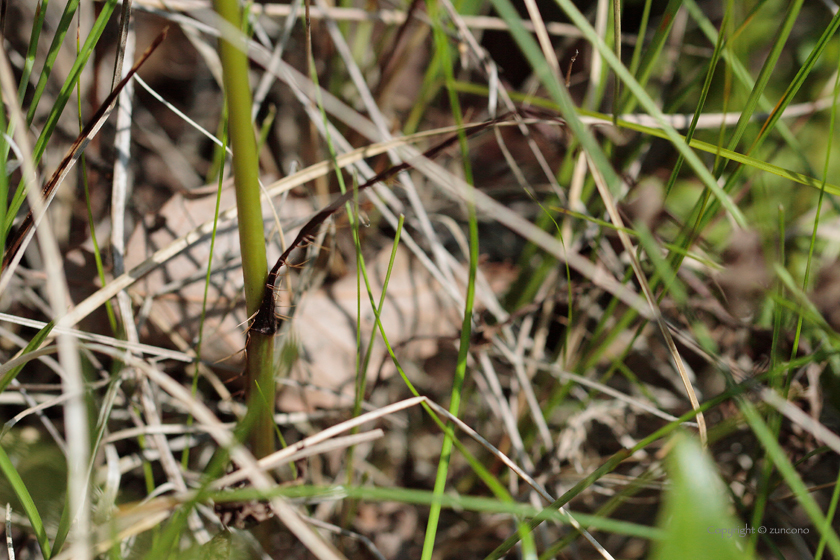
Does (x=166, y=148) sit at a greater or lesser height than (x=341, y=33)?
lesser

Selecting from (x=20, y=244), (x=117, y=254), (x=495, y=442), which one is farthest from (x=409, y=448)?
(x=20, y=244)

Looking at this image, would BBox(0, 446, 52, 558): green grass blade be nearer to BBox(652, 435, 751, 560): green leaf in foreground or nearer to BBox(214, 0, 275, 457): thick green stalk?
BBox(214, 0, 275, 457): thick green stalk

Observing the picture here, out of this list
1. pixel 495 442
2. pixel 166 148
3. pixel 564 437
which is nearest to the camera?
pixel 564 437

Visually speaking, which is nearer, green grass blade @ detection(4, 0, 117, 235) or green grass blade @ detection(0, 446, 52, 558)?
green grass blade @ detection(0, 446, 52, 558)

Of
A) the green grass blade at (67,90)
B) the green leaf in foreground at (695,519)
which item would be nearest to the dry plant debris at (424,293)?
the green grass blade at (67,90)

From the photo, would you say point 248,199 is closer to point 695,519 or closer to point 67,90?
point 67,90

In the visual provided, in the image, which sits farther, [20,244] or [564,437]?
[564,437]

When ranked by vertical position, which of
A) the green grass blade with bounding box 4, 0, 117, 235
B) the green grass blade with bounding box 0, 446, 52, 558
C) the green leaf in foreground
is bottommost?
the green grass blade with bounding box 0, 446, 52, 558

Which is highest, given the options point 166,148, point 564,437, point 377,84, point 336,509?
point 377,84

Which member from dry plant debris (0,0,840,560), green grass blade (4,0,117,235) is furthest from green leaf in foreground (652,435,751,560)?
green grass blade (4,0,117,235)

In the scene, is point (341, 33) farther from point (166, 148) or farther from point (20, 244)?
point (20, 244)
